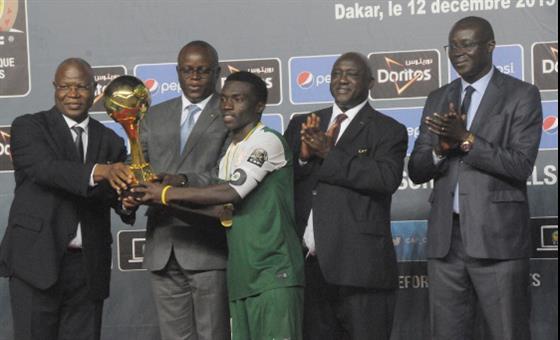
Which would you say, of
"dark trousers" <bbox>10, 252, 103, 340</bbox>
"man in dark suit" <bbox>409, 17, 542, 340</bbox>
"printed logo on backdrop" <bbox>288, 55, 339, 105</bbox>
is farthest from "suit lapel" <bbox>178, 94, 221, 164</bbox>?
"printed logo on backdrop" <bbox>288, 55, 339, 105</bbox>

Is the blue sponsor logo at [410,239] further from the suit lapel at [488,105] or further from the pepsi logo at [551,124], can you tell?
the suit lapel at [488,105]

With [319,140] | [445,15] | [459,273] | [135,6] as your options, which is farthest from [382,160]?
[135,6]

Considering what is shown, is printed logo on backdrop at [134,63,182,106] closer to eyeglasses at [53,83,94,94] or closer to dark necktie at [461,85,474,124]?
eyeglasses at [53,83,94,94]

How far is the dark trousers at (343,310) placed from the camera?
4.95 meters

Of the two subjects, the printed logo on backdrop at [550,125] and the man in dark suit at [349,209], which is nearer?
the man in dark suit at [349,209]

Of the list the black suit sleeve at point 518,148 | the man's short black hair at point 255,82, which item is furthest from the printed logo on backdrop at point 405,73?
the man's short black hair at point 255,82

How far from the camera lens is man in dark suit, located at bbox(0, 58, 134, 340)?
4.96 metres

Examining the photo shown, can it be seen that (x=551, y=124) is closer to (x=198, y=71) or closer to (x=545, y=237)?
(x=545, y=237)

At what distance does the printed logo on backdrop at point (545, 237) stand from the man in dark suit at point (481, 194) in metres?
1.04

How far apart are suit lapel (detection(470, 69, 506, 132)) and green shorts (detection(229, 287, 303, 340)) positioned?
1178 mm

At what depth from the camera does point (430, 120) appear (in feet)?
15.6

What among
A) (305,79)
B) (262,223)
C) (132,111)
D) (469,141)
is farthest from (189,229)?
(305,79)

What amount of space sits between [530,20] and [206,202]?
2.42 metres

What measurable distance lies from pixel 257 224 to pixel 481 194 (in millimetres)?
1094
